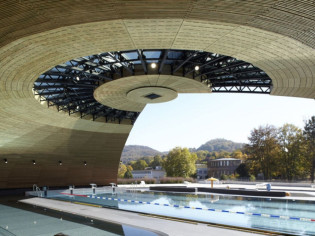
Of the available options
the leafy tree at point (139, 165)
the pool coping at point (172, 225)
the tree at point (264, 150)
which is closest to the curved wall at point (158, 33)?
the pool coping at point (172, 225)

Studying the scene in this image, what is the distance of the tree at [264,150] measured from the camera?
227 feet

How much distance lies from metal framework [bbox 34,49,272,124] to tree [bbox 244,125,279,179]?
51683 millimetres

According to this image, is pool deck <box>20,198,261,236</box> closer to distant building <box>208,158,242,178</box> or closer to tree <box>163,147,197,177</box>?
tree <box>163,147,197,177</box>

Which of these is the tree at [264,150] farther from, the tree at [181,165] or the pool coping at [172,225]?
the pool coping at [172,225]

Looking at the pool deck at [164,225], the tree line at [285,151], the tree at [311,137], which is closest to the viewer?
the pool deck at [164,225]

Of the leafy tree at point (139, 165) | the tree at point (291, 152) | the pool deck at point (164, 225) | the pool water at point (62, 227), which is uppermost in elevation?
the tree at point (291, 152)

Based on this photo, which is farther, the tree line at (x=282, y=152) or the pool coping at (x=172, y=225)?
the tree line at (x=282, y=152)

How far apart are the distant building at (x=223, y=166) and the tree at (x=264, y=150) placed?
1070 inches

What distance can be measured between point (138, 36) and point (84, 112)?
2288cm

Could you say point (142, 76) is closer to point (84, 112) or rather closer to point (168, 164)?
point (84, 112)

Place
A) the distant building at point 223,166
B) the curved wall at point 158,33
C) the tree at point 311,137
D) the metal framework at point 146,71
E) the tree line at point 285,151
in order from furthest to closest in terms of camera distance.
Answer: the distant building at point 223,166 → the tree line at point 285,151 → the tree at point 311,137 → the metal framework at point 146,71 → the curved wall at point 158,33

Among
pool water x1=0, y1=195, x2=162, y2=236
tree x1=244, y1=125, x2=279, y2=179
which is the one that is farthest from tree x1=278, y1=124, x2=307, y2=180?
pool water x1=0, y1=195, x2=162, y2=236

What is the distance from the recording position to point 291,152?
218 ft

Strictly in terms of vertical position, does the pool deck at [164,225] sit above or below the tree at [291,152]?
below
